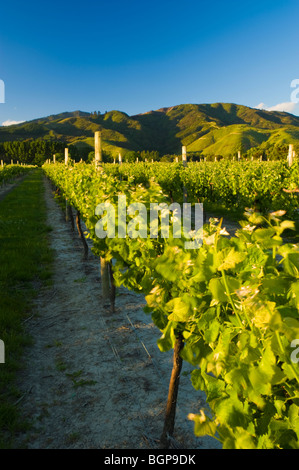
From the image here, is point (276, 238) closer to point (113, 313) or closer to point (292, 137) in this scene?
point (113, 313)

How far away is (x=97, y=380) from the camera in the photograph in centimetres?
365

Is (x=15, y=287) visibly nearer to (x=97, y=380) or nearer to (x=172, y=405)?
(x=97, y=380)

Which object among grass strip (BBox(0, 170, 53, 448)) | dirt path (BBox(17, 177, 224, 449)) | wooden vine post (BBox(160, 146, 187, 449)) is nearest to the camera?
wooden vine post (BBox(160, 146, 187, 449))

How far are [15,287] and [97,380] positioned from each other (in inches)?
131

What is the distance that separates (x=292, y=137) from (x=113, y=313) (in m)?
151

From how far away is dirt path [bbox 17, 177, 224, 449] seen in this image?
2902mm

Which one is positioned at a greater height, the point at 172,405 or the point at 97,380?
the point at 172,405

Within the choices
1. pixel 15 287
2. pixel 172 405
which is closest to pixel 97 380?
pixel 172 405

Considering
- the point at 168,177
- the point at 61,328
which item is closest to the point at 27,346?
the point at 61,328

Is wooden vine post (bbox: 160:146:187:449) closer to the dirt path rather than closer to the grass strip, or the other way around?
the dirt path

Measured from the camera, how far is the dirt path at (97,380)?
2902mm

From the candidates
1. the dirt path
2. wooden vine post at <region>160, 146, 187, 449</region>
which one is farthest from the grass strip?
wooden vine post at <region>160, 146, 187, 449</region>

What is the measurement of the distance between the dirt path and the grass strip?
125 mm

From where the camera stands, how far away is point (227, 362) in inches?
56.5
